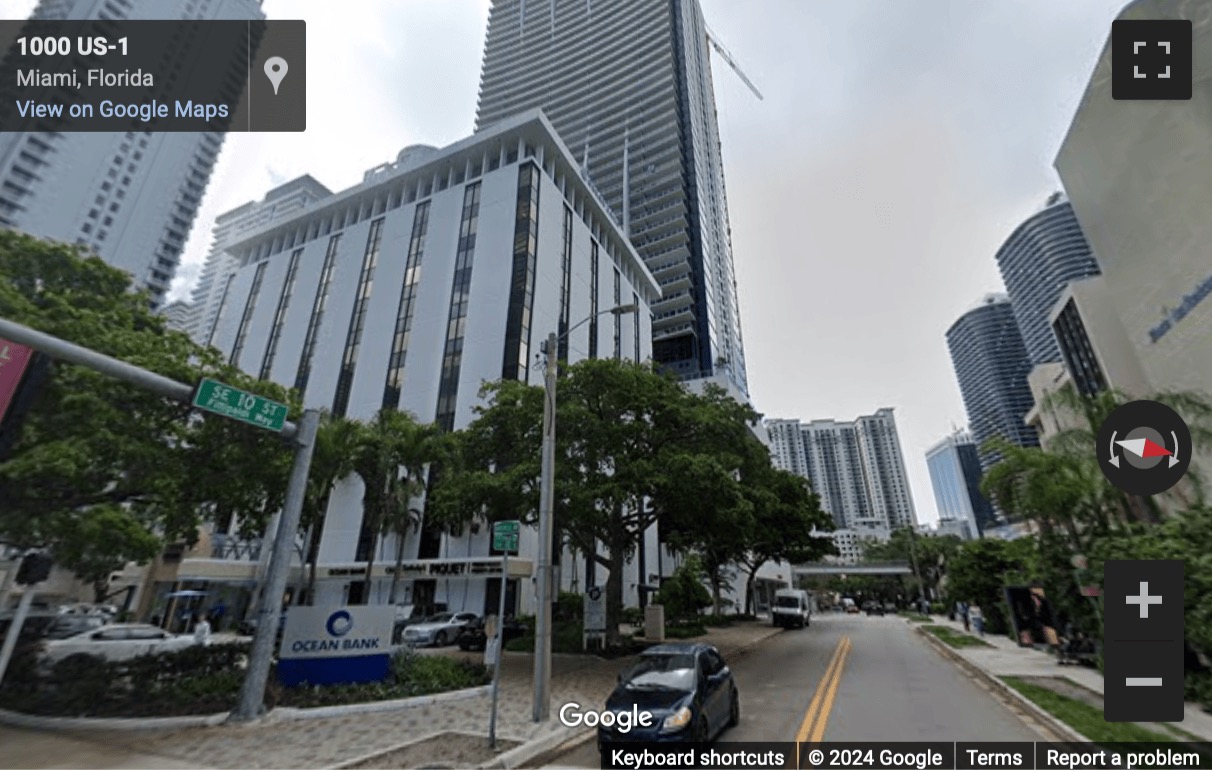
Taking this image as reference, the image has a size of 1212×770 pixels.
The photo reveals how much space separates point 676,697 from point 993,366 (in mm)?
164806

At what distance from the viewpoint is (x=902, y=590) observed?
9275 cm

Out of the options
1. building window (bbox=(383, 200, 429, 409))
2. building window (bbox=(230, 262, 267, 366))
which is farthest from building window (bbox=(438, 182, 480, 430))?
building window (bbox=(230, 262, 267, 366))

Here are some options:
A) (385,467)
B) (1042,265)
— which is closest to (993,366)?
(1042,265)

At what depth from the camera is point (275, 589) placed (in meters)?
11.0

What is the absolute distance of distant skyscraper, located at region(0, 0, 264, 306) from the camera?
3253 inches

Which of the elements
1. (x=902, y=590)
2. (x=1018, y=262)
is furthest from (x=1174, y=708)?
(x=1018, y=262)

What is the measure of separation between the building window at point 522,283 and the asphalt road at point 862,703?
82.5 ft

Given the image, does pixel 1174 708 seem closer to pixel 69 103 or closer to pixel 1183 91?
pixel 1183 91

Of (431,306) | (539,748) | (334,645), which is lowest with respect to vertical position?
(539,748)

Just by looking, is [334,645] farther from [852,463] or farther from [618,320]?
[852,463]

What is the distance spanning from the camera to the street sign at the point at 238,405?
9141mm

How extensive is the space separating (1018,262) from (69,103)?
470 feet

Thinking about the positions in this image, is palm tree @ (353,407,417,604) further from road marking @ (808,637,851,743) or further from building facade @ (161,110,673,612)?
road marking @ (808,637,851,743)

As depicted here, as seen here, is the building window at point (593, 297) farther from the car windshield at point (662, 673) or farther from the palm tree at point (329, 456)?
the car windshield at point (662, 673)
